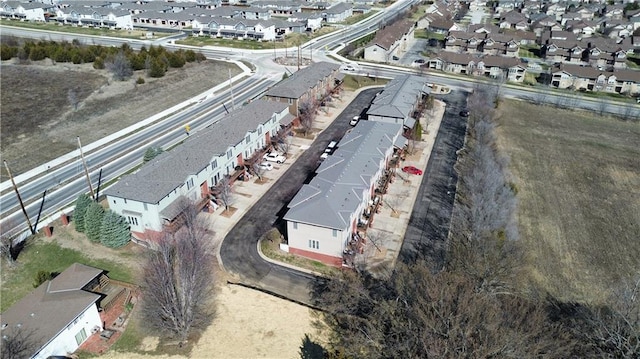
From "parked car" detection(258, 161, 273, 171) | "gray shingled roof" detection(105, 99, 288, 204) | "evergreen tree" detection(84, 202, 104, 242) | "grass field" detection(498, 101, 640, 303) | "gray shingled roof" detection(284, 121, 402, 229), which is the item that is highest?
"gray shingled roof" detection(105, 99, 288, 204)

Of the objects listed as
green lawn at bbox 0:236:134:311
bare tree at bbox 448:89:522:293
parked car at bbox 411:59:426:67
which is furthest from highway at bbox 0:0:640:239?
bare tree at bbox 448:89:522:293

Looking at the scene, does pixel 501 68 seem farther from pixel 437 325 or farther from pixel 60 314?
pixel 60 314

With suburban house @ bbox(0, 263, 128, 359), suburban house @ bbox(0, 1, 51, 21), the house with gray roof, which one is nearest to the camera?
the house with gray roof

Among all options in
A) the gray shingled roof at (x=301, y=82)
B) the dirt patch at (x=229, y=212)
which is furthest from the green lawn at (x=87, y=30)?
the dirt patch at (x=229, y=212)

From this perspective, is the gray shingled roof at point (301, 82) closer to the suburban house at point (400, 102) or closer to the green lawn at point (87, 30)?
the suburban house at point (400, 102)

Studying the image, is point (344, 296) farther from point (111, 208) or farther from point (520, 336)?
point (111, 208)

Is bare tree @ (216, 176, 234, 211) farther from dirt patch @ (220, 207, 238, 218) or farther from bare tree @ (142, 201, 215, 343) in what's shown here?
bare tree @ (142, 201, 215, 343)

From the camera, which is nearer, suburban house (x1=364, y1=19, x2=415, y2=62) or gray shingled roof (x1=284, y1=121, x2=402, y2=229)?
gray shingled roof (x1=284, y1=121, x2=402, y2=229)
